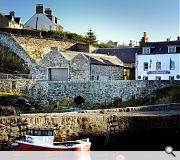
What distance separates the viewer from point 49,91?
51.0 ft

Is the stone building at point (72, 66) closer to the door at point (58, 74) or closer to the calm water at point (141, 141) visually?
the door at point (58, 74)

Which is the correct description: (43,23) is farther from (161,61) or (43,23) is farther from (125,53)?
(161,61)

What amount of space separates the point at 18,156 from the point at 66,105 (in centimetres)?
957

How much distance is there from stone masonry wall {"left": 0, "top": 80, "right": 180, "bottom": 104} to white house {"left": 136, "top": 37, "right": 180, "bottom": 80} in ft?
8.73

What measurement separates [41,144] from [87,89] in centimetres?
986

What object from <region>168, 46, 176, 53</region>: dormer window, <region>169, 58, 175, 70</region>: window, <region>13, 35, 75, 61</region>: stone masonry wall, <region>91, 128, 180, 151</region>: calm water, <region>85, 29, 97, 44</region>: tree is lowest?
<region>91, 128, 180, 151</region>: calm water

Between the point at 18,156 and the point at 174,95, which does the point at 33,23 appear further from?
the point at 18,156

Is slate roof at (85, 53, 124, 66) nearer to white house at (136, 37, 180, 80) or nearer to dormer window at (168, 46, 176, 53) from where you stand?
white house at (136, 37, 180, 80)

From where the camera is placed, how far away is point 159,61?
1775cm

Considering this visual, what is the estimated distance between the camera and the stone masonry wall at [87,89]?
14953 millimetres

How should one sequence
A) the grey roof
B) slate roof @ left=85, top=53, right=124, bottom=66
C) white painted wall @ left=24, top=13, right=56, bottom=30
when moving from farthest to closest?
white painted wall @ left=24, top=13, right=56, bottom=30, the grey roof, slate roof @ left=85, top=53, right=124, bottom=66

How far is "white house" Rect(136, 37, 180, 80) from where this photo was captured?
17328mm

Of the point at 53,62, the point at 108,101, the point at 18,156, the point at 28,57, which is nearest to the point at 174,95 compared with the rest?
the point at 108,101

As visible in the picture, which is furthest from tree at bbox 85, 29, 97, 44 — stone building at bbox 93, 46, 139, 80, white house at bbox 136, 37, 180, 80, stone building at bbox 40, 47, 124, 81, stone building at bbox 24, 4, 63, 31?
stone building at bbox 40, 47, 124, 81
